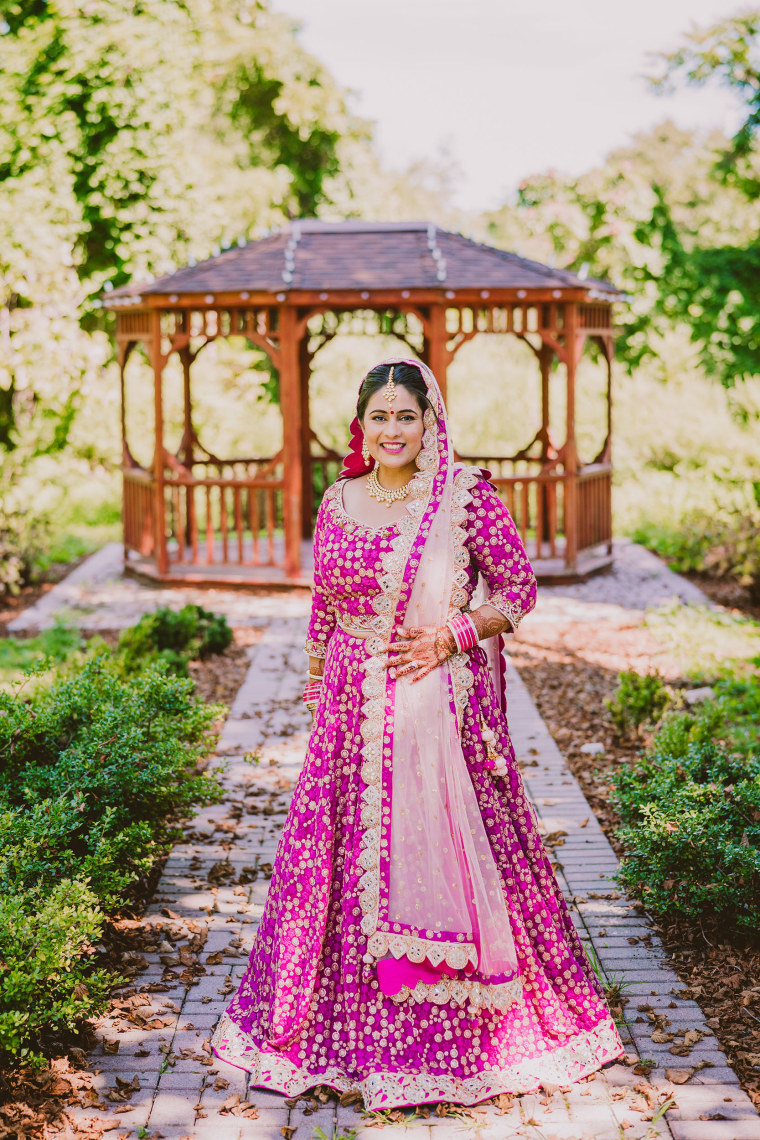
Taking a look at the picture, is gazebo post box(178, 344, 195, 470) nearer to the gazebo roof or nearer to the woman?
the gazebo roof

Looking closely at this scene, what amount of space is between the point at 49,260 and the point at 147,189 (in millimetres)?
1815

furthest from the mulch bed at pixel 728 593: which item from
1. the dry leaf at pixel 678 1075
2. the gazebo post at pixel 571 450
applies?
the dry leaf at pixel 678 1075

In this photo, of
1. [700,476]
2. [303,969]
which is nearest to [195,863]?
[303,969]

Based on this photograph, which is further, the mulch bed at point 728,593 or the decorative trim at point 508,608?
the mulch bed at point 728,593

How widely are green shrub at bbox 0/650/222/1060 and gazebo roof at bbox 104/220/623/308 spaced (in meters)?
6.66

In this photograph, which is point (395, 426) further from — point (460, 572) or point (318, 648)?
point (318, 648)

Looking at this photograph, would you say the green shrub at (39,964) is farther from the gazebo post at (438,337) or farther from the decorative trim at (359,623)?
the gazebo post at (438,337)

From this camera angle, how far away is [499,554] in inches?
130

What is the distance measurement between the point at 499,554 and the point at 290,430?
26.5 feet

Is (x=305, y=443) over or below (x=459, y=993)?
over

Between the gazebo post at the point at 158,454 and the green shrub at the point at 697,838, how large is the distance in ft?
25.3

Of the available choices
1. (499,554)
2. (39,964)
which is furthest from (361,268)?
(39,964)

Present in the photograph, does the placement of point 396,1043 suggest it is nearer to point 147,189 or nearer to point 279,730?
point 279,730

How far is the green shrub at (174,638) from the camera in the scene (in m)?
7.49
